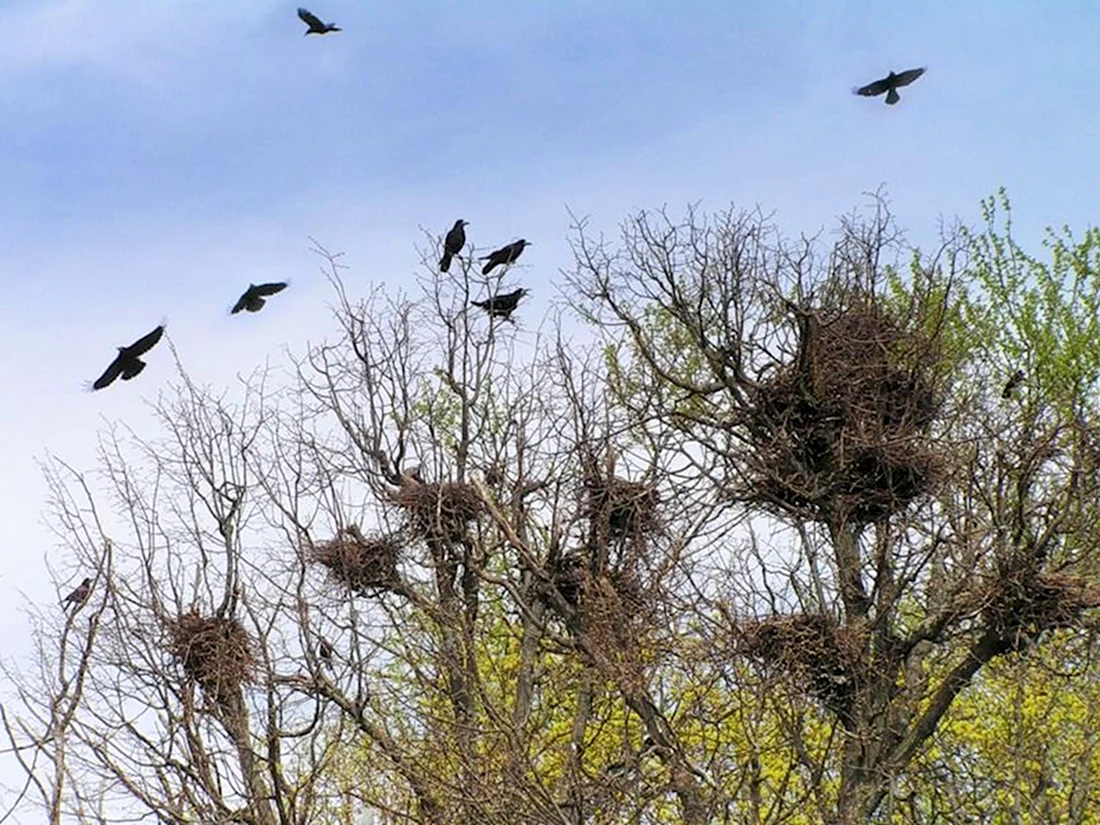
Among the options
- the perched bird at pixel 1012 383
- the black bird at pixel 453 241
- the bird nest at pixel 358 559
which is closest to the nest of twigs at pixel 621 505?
the bird nest at pixel 358 559

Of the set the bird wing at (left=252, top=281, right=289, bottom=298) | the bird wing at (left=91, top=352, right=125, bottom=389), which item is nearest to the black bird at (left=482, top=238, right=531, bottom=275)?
the bird wing at (left=252, top=281, right=289, bottom=298)

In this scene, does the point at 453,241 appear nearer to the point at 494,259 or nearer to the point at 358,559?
the point at 494,259

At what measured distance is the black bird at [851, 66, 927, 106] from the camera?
1283 centimetres

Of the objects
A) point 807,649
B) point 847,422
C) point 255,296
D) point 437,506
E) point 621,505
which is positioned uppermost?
point 255,296

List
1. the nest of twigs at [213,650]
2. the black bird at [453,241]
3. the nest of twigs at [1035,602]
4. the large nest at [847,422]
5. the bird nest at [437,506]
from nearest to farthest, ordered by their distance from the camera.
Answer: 1. the nest of twigs at [1035,602]
2. the large nest at [847,422]
3. the nest of twigs at [213,650]
4. the bird nest at [437,506]
5. the black bird at [453,241]

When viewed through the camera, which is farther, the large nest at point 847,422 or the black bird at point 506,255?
the black bird at point 506,255

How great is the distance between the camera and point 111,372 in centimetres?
1246

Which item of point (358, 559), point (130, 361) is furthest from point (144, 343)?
point (358, 559)

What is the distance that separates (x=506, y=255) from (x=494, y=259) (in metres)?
0.17

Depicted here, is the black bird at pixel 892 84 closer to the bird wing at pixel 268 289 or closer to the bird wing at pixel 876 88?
the bird wing at pixel 876 88

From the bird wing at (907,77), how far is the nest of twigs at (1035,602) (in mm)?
4413

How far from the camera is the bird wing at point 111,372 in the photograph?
40.7 feet

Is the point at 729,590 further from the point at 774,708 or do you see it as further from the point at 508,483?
the point at 508,483

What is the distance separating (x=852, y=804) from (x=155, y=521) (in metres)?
6.25
